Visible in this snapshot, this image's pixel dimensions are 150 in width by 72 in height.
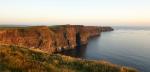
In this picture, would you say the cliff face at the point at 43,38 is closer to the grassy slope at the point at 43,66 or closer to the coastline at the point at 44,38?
the coastline at the point at 44,38

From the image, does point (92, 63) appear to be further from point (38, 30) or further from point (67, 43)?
point (67, 43)

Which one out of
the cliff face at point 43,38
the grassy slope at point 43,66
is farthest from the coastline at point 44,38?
the grassy slope at point 43,66

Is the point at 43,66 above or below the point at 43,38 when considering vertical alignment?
above

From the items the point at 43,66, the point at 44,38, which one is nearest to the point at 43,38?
the point at 44,38

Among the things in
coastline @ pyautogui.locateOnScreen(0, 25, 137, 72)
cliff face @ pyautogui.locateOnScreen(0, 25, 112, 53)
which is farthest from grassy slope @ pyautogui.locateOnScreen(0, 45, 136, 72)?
cliff face @ pyautogui.locateOnScreen(0, 25, 112, 53)

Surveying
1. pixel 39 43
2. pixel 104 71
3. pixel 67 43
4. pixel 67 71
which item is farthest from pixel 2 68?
pixel 67 43

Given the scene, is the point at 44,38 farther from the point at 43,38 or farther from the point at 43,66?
the point at 43,66

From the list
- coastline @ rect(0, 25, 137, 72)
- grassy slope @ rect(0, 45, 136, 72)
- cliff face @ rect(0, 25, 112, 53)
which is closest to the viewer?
grassy slope @ rect(0, 45, 136, 72)

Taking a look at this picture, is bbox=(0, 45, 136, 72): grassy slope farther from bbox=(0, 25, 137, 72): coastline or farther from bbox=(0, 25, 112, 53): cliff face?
bbox=(0, 25, 112, 53): cliff face
